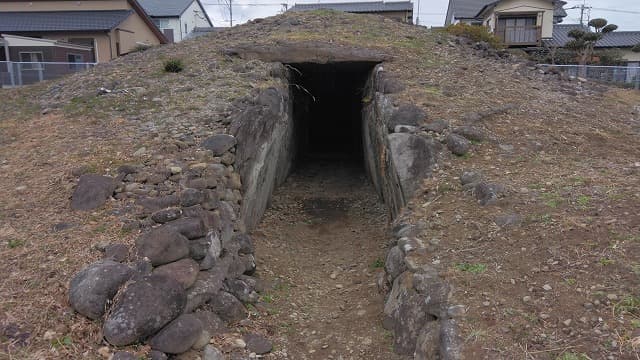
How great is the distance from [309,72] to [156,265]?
759cm

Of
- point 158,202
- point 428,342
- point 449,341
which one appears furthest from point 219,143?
point 449,341

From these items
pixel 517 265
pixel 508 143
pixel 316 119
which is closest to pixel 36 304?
pixel 517 265

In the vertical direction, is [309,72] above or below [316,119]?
above

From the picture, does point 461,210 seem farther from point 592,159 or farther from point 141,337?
point 141,337

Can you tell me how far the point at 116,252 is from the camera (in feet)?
13.4

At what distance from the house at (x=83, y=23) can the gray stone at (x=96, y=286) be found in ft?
61.7

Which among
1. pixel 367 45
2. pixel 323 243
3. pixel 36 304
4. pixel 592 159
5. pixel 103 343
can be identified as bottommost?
pixel 323 243

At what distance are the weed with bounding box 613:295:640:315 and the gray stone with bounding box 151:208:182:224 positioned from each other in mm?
3847

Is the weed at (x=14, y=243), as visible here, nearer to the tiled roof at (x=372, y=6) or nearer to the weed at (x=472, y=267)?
the weed at (x=472, y=267)

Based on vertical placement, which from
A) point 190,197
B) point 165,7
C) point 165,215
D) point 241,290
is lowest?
point 241,290

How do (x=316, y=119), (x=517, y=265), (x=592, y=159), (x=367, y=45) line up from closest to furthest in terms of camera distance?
(x=517, y=265), (x=592, y=159), (x=367, y=45), (x=316, y=119)

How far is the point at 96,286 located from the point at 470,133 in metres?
5.12

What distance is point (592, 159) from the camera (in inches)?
244

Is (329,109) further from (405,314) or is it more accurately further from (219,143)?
(405,314)
